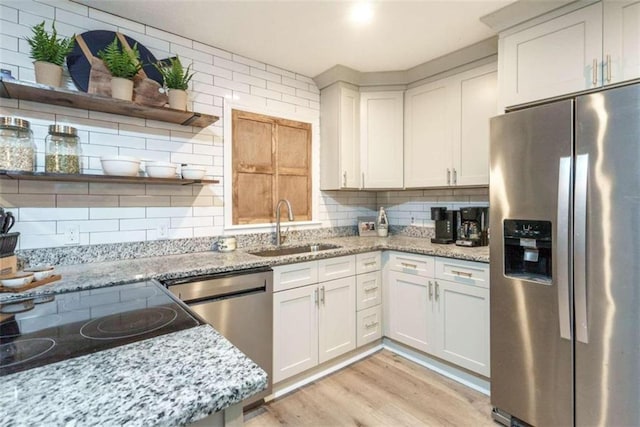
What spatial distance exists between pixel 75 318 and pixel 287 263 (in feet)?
4.02

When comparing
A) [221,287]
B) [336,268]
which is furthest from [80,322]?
[336,268]

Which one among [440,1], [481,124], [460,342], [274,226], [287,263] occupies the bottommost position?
[460,342]

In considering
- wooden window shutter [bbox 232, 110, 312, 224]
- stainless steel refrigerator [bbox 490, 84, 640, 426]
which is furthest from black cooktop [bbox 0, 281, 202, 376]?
stainless steel refrigerator [bbox 490, 84, 640, 426]

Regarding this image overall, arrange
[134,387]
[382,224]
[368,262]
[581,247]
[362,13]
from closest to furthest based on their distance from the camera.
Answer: [134,387] < [581,247] < [362,13] < [368,262] < [382,224]

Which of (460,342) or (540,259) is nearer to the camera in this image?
(540,259)

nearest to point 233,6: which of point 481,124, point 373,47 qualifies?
point 373,47

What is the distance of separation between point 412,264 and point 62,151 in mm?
2382

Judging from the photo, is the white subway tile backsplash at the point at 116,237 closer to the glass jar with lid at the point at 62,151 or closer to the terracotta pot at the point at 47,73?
the glass jar with lid at the point at 62,151

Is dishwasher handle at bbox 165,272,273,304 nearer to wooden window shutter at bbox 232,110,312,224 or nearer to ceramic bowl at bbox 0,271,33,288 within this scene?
ceramic bowl at bbox 0,271,33,288

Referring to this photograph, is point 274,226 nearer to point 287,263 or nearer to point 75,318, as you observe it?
point 287,263

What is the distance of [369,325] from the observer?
2639 millimetres

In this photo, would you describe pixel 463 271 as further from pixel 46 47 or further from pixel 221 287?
pixel 46 47

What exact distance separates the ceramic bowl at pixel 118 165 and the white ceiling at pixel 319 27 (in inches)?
36.9

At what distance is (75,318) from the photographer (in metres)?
1.02
